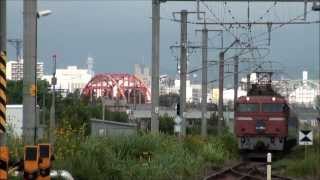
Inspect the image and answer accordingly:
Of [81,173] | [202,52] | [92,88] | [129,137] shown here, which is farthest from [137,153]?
[92,88]

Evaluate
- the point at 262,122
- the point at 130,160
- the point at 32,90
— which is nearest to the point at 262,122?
the point at 262,122

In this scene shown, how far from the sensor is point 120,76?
145375 mm

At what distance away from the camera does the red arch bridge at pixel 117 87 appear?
138625 mm

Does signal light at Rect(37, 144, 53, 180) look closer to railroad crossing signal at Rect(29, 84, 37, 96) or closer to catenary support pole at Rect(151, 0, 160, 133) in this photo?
railroad crossing signal at Rect(29, 84, 37, 96)

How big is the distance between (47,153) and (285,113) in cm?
3067

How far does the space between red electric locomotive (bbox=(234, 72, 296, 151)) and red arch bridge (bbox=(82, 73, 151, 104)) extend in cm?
9080

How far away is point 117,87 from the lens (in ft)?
453

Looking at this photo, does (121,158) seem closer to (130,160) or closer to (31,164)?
(130,160)

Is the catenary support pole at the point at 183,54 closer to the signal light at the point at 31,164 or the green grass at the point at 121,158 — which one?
the green grass at the point at 121,158

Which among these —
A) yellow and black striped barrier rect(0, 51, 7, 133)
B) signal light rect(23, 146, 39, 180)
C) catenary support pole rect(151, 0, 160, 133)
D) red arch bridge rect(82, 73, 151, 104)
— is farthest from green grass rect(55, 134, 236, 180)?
red arch bridge rect(82, 73, 151, 104)

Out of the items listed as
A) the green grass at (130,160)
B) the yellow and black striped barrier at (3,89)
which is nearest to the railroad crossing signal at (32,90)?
the green grass at (130,160)

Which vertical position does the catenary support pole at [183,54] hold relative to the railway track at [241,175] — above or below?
above

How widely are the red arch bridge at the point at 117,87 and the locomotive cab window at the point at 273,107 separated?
91528 millimetres

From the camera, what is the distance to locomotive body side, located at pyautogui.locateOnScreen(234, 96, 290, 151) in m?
44.5
